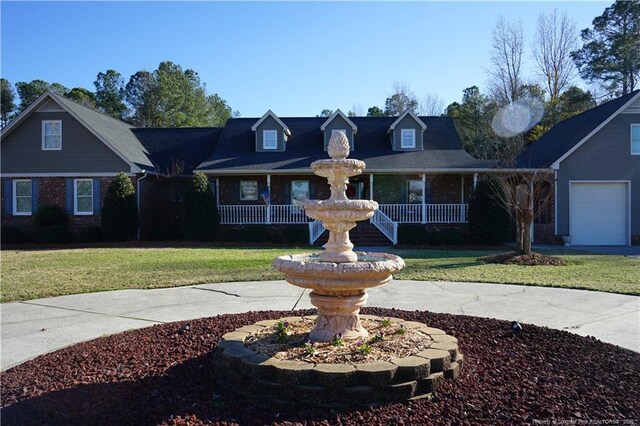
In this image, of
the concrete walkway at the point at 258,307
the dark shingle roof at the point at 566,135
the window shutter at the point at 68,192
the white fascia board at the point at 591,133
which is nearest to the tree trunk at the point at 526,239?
the concrete walkway at the point at 258,307

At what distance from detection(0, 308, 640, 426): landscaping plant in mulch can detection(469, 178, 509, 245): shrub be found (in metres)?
15.0

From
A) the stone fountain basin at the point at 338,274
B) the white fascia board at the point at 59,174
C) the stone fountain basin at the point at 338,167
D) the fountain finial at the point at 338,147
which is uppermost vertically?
the white fascia board at the point at 59,174

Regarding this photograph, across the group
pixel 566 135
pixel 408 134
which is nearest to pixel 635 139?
pixel 566 135

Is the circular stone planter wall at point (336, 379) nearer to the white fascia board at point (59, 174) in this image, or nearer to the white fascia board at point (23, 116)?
the white fascia board at point (59, 174)

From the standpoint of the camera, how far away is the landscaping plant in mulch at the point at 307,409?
3.63 metres

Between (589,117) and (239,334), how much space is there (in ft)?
79.3

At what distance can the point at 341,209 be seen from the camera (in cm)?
473

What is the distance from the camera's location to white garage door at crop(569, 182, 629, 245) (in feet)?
71.9

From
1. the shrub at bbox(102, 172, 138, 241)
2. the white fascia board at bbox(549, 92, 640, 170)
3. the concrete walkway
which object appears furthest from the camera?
the white fascia board at bbox(549, 92, 640, 170)

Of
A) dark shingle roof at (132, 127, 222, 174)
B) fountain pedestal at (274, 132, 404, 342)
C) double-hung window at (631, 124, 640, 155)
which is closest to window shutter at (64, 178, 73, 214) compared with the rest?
dark shingle roof at (132, 127, 222, 174)

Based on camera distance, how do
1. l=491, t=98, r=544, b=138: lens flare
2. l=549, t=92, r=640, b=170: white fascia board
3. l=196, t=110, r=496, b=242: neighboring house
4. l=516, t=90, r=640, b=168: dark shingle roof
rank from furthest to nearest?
l=491, t=98, r=544, b=138: lens flare → l=196, t=110, r=496, b=242: neighboring house → l=516, t=90, r=640, b=168: dark shingle roof → l=549, t=92, r=640, b=170: white fascia board

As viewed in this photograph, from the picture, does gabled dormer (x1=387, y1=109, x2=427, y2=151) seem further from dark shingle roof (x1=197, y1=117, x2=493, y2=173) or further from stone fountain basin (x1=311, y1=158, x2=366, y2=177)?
stone fountain basin (x1=311, y1=158, x2=366, y2=177)

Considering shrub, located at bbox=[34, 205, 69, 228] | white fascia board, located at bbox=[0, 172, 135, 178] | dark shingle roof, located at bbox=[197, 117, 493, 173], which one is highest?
dark shingle roof, located at bbox=[197, 117, 493, 173]

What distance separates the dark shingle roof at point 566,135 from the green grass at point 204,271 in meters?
7.82
